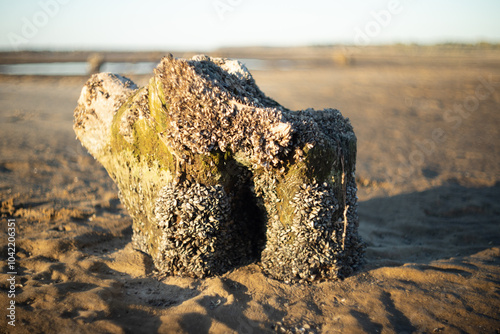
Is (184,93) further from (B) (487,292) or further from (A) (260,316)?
(B) (487,292)

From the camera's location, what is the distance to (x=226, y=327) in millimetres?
2891

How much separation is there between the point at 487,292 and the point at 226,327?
257 cm

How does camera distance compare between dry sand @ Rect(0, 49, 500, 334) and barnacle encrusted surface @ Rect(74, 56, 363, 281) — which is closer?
dry sand @ Rect(0, 49, 500, 334)

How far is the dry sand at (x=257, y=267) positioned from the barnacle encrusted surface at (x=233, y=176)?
0.25m

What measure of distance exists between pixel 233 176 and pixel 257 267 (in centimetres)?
99

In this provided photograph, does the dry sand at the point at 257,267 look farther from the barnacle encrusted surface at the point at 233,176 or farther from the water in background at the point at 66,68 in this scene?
the water in background at the point at 66,68

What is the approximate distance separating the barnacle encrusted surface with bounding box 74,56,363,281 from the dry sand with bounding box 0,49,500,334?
25 cm

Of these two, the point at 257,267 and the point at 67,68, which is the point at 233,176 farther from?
the point at 67,68

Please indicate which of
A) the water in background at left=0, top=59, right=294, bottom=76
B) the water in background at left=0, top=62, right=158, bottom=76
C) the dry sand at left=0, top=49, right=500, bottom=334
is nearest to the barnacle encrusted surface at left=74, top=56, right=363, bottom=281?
the dry sand at left=0, top=49, right=500, bottom=334

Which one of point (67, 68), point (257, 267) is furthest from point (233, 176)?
point (67, 68)

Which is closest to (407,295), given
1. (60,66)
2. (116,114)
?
(116,114)

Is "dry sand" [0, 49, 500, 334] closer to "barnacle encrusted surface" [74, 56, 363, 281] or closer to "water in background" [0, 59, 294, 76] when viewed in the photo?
"barnacle encrusted surface" [74, 56, 363, 281]

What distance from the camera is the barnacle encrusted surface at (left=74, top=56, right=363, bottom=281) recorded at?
326 centimetres

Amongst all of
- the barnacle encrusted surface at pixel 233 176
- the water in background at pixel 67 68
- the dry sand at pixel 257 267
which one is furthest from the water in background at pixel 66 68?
the barnacle encrusted surface at pixel 233 176
